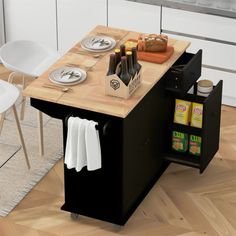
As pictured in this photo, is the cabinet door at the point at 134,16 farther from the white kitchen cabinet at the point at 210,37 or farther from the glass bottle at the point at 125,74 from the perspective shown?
the glass bottle at the point at 125,74

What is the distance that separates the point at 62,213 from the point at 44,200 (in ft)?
0.59

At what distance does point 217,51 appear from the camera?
615 cm

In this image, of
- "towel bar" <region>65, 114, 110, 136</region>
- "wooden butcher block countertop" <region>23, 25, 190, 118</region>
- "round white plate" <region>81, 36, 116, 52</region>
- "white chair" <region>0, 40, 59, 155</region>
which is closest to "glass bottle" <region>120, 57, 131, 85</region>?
"wooden butcher block countertop" <region>23, 25, 190, 118</region>

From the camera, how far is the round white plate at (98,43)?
212 inches

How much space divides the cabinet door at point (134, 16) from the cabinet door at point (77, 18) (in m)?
0.08

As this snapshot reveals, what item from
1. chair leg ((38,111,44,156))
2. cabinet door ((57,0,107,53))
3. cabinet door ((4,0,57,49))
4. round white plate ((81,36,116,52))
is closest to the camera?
round white plate ((81,36,116,52))

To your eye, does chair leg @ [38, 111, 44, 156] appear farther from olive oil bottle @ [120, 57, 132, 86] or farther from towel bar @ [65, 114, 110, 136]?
olive oil bottle @ [120, 57, 132, 86]

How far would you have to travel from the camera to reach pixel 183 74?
519 cm

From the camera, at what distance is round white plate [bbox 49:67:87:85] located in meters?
5.00

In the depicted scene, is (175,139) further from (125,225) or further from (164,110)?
(125,225)

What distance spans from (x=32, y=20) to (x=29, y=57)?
945 millimetres

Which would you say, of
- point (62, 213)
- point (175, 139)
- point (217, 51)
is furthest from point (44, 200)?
point (217, 51)

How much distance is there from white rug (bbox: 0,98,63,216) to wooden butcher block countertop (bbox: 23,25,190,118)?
0.81 m

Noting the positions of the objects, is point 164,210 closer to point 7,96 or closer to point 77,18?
point 7,96
